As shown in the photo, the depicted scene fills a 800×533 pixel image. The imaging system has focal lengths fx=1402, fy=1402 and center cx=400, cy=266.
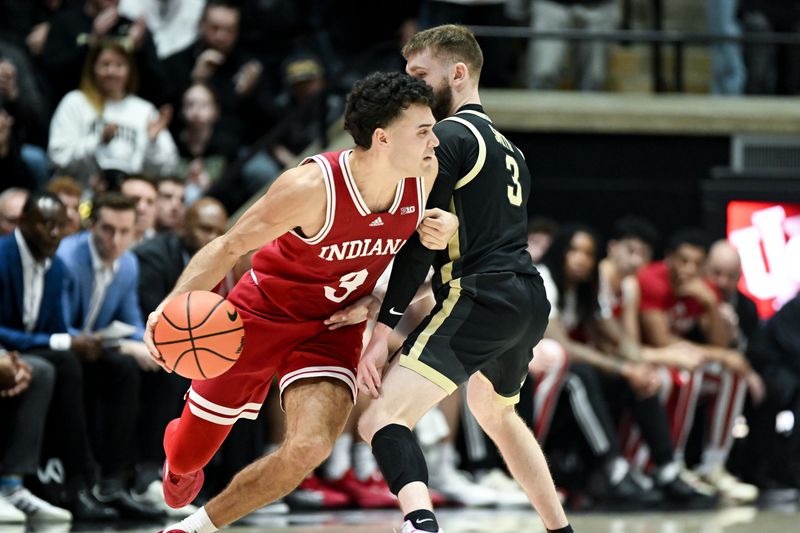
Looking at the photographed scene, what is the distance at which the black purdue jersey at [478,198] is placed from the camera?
511 centimetres

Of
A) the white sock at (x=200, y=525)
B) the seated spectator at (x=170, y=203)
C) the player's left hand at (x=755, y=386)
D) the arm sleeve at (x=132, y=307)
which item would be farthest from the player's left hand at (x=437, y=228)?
the player's left hand at (x=755, y=386)

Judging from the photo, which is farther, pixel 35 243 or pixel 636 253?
pixel 636 253

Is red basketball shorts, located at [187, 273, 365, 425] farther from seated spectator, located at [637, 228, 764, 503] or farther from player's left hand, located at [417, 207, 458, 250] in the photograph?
seated spectator, located at [637, 228, 764, 503]

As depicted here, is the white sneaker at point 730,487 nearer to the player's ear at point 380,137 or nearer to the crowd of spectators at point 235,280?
the crowd of spectators at point 235,280

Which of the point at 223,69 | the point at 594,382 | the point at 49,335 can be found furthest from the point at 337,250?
the point at 223,69

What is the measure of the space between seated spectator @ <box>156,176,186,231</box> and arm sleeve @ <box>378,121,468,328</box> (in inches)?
155

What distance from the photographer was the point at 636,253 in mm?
10250

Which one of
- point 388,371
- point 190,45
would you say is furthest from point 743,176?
point 388,371

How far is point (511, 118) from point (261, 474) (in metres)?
6.59

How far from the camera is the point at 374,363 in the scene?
499 centimetres

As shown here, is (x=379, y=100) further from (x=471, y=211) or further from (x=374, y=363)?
(x=374, y=363)

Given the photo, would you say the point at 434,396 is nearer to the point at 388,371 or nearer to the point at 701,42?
A: the point at 388,371

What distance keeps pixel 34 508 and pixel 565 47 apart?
6.65m

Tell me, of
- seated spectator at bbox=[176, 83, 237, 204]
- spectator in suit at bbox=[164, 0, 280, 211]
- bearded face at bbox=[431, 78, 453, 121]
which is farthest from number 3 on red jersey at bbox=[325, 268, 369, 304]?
spectator in suit at bbox=[164, 0, 280, 211]
